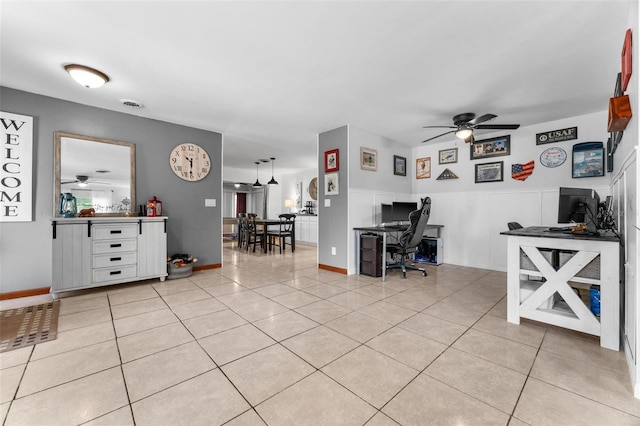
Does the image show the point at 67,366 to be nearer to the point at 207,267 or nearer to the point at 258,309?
the point at 258,309

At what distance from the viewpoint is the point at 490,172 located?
15.9 feet

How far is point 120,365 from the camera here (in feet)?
5.80

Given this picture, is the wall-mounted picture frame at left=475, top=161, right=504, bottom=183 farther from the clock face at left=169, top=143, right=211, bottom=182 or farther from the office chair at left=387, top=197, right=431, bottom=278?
the clock face at left=169, top=143, right=211, bottom=182

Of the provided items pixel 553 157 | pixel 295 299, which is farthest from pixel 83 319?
pixel 553 157

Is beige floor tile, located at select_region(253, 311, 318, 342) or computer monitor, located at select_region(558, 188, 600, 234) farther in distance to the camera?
computer monitor, located at select_region(558, 188, 600, 234)

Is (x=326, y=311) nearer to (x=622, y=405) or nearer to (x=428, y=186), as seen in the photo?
(x=622, y=405)

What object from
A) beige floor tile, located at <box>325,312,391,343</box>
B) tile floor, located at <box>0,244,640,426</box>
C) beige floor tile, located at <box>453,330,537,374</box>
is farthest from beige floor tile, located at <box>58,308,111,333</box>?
beige floor tile, located at <box>453,330,537,374</box>

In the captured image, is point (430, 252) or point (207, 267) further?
point (430, 252)

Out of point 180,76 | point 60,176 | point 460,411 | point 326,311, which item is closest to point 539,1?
point 460,411

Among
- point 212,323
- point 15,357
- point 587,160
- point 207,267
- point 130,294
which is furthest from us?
point 207,267

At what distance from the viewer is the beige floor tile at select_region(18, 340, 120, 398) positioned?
158cm

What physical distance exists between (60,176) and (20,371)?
8.80 ft

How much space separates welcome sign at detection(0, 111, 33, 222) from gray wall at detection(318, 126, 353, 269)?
3.99 m

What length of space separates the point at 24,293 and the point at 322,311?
368 centimetres
